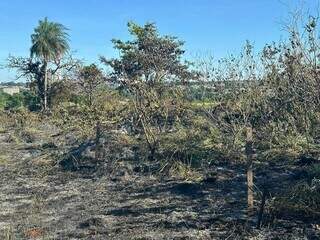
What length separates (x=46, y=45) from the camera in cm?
2758

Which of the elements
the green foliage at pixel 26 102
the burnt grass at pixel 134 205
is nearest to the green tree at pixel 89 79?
the green foliage at pixel 26 102

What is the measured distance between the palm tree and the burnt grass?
16746 mm

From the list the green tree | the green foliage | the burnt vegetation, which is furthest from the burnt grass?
the green foliage

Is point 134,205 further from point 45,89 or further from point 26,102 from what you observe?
point 26,102

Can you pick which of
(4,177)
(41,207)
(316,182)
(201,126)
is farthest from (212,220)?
(201,126)

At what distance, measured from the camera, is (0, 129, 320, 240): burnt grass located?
247 inches

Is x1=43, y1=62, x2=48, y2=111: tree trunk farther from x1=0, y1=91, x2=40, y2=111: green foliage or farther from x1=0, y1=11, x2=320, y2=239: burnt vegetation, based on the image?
x1=0, y1=11, x2=320, y2=239: burnt vegetation

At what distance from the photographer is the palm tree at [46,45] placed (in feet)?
89.8

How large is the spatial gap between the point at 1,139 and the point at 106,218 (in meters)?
11.0

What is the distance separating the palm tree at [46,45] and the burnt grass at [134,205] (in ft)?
54.9

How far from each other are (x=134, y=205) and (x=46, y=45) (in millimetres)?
21556

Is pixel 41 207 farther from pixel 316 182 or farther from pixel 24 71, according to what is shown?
pixel 24 71

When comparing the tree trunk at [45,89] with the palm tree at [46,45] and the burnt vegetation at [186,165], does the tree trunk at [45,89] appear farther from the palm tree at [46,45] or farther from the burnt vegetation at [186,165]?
the burnt vegetation at [186,165]

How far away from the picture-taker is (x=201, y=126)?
42.8 ft
